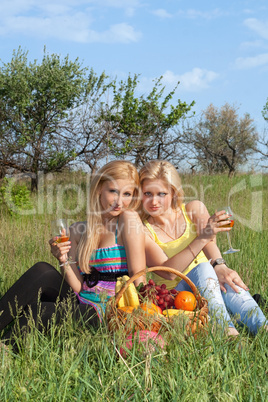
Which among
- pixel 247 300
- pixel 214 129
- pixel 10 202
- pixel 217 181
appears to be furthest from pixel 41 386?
pixel 214 129

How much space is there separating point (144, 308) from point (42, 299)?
1162 mm

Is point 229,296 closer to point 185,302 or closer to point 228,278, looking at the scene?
point 228,278

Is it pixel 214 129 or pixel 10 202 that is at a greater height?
pixel 214 129

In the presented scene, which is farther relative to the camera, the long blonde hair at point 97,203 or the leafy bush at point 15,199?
the leafy bush at point 15,199

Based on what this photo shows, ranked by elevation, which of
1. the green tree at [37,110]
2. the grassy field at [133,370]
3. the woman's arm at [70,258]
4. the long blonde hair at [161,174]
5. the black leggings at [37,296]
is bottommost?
the grassy field at [133,370]

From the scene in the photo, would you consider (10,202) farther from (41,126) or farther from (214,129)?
(214,129)

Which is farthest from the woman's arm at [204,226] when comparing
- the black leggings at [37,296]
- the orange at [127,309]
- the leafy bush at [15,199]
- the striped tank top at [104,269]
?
the leafy bush at [15,199]

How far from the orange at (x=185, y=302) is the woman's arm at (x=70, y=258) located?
884mm

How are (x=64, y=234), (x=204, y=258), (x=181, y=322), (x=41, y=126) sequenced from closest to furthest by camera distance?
(x=181, y=322), (x=64, y=234), (x=204, y=258), (x=41, y=126)

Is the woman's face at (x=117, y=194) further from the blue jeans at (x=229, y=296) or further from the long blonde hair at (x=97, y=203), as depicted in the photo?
the blue jeans at (x=229, y=296)

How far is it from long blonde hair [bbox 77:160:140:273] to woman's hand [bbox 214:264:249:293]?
2.89 ft

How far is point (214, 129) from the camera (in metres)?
27.2

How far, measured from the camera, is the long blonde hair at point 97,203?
3.40 metres

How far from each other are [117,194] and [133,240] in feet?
1.27
